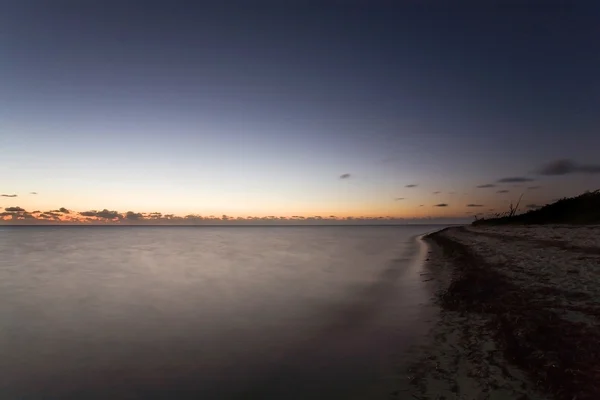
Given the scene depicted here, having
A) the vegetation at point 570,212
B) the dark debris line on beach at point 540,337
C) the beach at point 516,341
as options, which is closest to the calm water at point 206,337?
the beach at point 516,341

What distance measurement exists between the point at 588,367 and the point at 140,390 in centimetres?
1010

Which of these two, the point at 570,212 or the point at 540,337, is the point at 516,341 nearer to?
the point at 540,337

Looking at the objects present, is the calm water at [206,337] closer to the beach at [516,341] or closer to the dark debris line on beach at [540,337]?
the beach at [516,341]

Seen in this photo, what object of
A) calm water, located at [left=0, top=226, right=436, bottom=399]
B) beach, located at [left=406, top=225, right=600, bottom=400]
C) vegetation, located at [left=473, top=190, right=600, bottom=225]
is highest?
vegetation, located at [left=473, top=190, right=600, bottom=225]

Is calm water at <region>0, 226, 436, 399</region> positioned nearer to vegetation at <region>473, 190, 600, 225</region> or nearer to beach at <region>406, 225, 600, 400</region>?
beach at <region>406, 225, 600, 400</region>

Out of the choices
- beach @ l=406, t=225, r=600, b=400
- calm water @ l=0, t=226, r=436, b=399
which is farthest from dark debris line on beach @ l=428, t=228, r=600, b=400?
calm water @ l=0, t=226, r=436, b=399

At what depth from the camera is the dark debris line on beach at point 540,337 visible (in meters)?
Answer: 7.17

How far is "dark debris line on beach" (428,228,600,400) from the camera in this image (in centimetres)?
717

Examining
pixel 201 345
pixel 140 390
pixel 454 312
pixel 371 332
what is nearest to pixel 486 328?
pixel 454 312

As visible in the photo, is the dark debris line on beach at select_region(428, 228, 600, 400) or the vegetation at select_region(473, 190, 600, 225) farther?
the vegetation at select_region(473, 190, 600, 225)

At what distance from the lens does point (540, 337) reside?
31.4 ft

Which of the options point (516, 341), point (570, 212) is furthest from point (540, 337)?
point (570, 212)

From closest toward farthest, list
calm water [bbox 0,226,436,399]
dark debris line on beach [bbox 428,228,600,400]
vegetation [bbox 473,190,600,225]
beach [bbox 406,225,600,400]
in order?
dark debris line on beach [bbox 428,228,600,400] → beach [bbox 406,225,600,400] → calm water [bbox 0,226,436,399] → vegetation [bbox 473,190,600,225]

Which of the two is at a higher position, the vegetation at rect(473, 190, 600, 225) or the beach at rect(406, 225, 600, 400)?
the vegetation at rect(473, 190, 600, 225)
